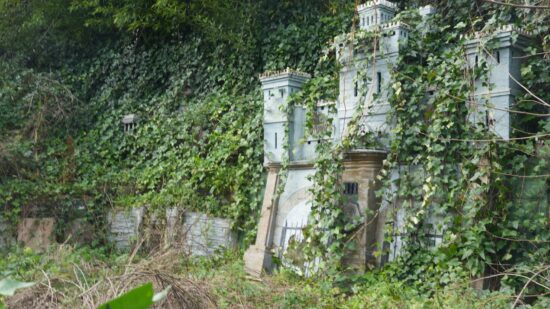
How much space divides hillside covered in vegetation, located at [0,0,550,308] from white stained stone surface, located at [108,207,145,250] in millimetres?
155

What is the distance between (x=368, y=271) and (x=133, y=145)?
5.12 metres

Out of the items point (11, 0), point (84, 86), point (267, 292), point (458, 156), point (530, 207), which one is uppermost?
point (11, 0)

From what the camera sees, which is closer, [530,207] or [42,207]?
[530,207]

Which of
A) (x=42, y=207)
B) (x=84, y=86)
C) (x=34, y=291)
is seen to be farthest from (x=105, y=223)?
(x=34, y=291)

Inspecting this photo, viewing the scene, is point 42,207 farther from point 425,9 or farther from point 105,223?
point 425,9

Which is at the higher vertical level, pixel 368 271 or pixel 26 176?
pixel 26 176

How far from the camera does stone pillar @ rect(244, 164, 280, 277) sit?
24.3ft

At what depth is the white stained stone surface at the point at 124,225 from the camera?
8742mm

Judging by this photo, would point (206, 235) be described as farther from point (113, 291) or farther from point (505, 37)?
point (505, 37)

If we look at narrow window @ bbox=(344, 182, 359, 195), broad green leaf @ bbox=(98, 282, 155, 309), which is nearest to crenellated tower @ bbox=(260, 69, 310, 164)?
narrow window @ bbox=(344, 182, 359, 195)

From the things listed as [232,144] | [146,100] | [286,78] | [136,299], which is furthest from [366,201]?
[136,299]

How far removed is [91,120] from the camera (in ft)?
37.3

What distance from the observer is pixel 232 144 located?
28.4 feet

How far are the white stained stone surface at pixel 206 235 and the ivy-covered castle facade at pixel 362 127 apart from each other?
58 centimetres
